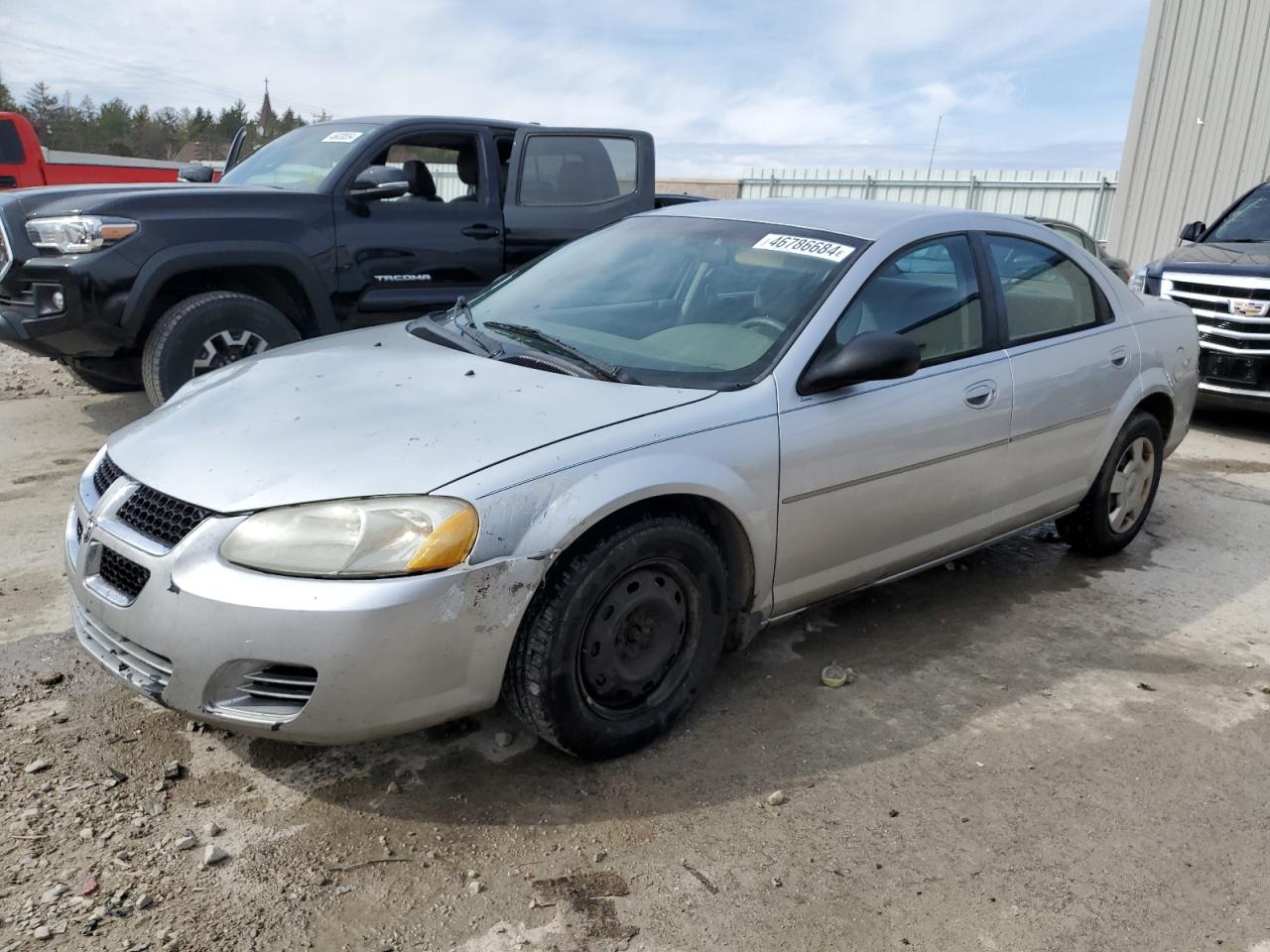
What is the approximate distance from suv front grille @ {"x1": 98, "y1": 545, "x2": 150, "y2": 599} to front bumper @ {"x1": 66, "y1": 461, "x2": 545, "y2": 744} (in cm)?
2

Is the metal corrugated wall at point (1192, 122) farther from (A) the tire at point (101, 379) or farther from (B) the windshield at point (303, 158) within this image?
(A) the tire at point (101, 379)

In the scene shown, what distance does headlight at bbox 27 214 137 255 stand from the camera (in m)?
5.32

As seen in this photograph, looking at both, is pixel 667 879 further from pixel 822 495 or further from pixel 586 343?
pixel 586 343

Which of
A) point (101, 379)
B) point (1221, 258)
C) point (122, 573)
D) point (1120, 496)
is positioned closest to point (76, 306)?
point (101, 379)

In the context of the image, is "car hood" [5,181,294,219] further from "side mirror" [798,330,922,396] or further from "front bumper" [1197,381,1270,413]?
"front bumper" [1197,381,1270,413]

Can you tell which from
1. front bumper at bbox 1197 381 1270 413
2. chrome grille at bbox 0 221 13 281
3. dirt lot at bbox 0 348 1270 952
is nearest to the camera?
dirt lot at bbox 0 348 1270 952

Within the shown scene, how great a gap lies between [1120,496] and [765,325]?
93.1 inches

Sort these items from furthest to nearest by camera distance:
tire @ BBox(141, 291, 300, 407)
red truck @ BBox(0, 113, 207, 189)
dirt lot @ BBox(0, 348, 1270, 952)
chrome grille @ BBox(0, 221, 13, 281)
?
red truck @ BBox(0, 113, 207, 189) → chrome grille @ BBox(0, 221, 13, 281) → tire @ BBox(141, 291, 300, 407) → dirt lot @ BBox(0, 348, 1270, 952)

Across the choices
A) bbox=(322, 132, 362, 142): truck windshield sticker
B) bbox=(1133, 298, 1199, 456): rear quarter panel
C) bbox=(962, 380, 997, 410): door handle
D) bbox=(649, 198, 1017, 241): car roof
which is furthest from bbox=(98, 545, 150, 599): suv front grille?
bbox=(322, 132, 362, 142): truck windshield sticker

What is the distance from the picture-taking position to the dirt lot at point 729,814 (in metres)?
2.34

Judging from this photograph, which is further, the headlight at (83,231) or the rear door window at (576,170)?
the rear door window at (576,170)

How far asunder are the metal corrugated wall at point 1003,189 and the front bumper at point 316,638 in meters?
14.0

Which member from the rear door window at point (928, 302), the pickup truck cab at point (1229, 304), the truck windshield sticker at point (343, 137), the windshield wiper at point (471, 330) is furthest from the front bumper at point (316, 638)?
the pickup truck cab at point (1229, 304)

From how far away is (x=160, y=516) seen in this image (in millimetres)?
2600
